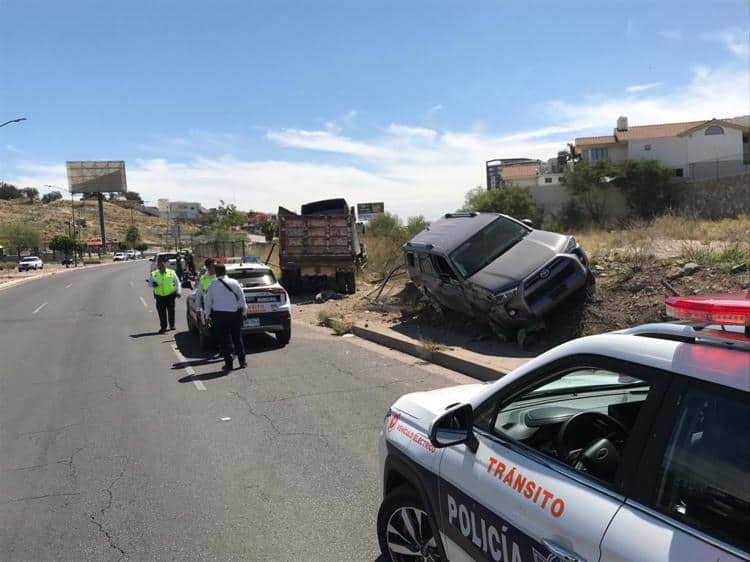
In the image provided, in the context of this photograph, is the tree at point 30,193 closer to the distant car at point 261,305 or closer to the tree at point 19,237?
the tree at point 19,237

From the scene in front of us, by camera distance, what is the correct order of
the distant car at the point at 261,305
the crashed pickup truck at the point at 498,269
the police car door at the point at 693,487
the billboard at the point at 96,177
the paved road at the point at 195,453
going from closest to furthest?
the police car door at the point at 693,487 → the paved road at the point at 195,453 → the crashed pickup truck at the point at 498,269 → the distant car at the point at 261,305 → the billboard at the point at 96,177

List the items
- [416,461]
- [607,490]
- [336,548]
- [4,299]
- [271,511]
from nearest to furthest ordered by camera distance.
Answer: [607,490] → [416,461] → [336,548] → [271,511] → [4,299]

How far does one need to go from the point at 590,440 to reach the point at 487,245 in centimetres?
839

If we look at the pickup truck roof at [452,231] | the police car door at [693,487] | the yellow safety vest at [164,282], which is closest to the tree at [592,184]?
A: the pickup truck roof at [452,231]

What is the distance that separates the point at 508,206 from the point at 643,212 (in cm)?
1087

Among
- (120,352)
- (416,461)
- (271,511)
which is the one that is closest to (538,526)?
(416,461)

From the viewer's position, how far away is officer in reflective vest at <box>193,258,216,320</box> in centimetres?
1074

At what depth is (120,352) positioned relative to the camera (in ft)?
38.8

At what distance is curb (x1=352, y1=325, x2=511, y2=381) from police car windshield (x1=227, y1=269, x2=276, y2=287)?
229cm

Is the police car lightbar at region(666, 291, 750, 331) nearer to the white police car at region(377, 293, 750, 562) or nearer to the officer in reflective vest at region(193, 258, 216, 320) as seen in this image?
the white police car at region(377, 293, 750, 562)

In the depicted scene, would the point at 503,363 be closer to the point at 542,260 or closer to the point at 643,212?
the point at 542,260

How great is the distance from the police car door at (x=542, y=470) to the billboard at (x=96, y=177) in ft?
414

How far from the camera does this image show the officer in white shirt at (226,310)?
31.0ft

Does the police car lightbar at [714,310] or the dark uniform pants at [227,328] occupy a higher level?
the police car lightbar at [714,310]
